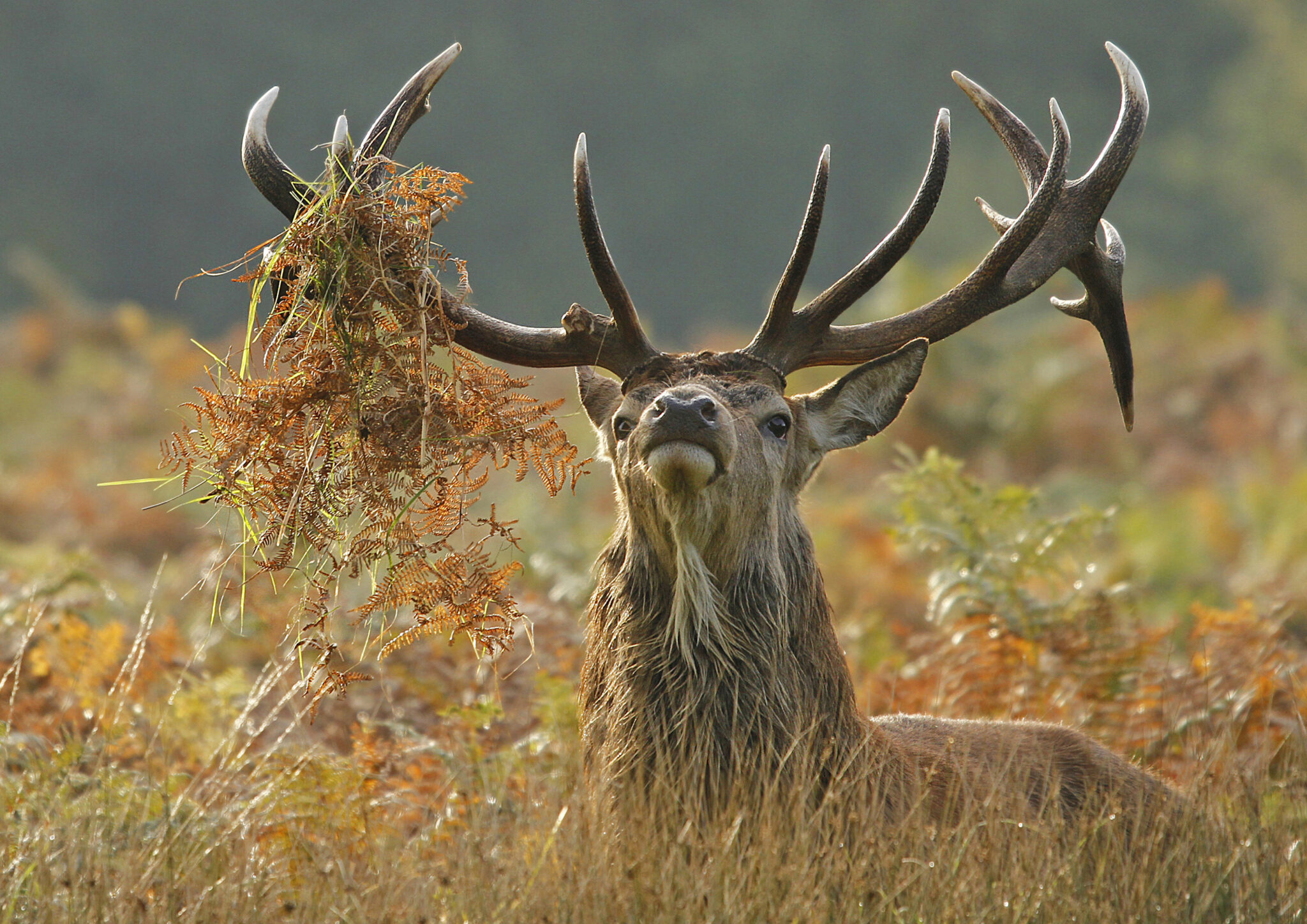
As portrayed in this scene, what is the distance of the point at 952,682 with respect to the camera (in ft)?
19.9

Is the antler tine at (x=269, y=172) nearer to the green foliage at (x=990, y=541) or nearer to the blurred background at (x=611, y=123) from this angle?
the green foliage at (x=990, y=541)

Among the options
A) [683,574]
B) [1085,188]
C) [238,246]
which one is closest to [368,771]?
[683,574]

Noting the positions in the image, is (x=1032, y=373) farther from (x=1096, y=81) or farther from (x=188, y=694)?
(x=1096, y=81)

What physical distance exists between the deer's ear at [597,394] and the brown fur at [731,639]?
0.24m

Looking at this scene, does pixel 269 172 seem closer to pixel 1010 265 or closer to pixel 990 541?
pixel 1010 265

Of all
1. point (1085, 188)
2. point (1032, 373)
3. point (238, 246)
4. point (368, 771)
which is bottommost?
point (368, 771)

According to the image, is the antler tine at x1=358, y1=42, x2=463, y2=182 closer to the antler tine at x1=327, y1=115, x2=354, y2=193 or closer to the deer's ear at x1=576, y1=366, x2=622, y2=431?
the antler tine at x1=327, y1=115, x2=354, y2=193

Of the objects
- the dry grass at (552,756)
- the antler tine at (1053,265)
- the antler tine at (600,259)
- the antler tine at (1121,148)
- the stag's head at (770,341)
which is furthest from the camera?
the antler tine at (1121,148)

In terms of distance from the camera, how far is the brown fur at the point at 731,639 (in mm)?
3877

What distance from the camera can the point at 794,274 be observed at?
4.29 metres

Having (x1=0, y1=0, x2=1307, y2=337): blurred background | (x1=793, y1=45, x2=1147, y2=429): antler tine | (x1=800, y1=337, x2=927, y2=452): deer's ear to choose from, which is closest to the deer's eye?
(x1=800, y1=337, x2=927, y2=452): deer's ear

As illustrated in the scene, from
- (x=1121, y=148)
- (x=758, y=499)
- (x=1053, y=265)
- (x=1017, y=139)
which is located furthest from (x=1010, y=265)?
(x=758, y=499)

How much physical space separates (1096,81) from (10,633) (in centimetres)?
3724

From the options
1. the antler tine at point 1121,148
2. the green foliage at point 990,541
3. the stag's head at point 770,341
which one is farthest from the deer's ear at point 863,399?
the green foliage at point 990,541
